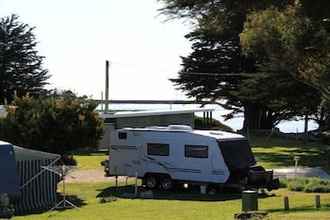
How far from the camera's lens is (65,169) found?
25.8m

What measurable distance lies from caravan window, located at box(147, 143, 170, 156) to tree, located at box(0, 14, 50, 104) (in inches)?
1743

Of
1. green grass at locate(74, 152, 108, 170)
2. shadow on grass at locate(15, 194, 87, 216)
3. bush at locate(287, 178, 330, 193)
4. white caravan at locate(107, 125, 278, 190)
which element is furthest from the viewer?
green grass at locate(74, 152, 108, 170)

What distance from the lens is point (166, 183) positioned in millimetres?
29984

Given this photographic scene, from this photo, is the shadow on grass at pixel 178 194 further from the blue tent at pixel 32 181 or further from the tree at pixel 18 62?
the tree at pixel 18 62

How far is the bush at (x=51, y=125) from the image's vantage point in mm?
31953

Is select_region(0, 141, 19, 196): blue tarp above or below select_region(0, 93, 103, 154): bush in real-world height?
below

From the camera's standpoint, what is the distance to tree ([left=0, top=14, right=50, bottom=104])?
7431cm

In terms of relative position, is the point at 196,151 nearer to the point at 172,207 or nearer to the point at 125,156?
the point at 125,156

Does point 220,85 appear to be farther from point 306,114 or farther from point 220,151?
point 220,151

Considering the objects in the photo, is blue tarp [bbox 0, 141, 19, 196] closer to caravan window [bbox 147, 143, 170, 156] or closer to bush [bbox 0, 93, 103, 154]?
caravan window [bbox 147, 143, 170, 156]

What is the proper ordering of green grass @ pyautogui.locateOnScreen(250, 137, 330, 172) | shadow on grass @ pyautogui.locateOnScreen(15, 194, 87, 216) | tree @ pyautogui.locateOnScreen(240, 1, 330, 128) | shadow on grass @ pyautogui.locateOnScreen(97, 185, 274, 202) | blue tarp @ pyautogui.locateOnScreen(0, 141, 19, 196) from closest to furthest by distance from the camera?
tree @ pyautogui.locateOnScreen(240, 1, 330, 128)
blue tarp @ pyautogui.locateOnScreen(0, 141, 19, 196)
shadow on grass @ pyautogui.locateOnScreen(15, 194, 87, 216)
shadow on grass @ pyautogui.locateOnScreen(97, 185, 274, 202)
green grass @ pyautogui.locateOnScreen(250, 137, 330, 172)

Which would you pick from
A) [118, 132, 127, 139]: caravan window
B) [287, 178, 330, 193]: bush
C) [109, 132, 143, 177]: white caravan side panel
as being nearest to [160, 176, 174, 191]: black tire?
[109, 132, 143, 177]: white caravan side panel

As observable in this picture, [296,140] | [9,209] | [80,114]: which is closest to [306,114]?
[296,140]

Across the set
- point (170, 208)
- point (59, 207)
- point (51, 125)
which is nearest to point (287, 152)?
point (51, 125)
